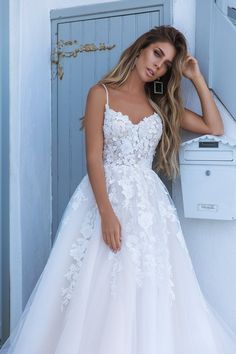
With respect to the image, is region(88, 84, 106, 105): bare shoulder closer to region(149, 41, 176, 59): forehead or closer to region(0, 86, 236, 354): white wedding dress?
region(0, 86, 236, 354): white wedding dress

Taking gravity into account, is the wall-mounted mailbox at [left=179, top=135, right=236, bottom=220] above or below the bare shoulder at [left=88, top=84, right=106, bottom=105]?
below

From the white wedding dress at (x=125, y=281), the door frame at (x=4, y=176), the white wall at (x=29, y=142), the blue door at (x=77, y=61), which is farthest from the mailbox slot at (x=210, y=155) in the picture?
the door frame at (x=4, y=176)

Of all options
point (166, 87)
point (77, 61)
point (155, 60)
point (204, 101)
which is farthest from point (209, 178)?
point (77, 61)

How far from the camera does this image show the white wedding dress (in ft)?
6.60

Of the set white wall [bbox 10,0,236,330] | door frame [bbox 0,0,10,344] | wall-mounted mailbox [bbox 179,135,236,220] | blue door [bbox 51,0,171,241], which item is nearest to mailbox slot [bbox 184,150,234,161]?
wall-mounted mailbox [bbox 179,135,236,220]

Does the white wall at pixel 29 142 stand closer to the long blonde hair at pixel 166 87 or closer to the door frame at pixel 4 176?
the door frame at pixel 4 176

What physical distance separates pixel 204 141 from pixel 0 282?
1.42 meters

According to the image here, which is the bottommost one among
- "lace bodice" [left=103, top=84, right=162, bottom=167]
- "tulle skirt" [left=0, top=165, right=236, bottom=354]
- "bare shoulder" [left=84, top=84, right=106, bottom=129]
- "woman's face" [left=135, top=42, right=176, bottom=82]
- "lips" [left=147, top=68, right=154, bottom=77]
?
"tulle skirt" [left=0, top=165, right=236, bottom=354]

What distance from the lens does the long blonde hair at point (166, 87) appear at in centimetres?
234

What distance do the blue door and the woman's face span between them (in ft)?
1.15

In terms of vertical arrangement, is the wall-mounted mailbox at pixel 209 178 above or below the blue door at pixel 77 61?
below

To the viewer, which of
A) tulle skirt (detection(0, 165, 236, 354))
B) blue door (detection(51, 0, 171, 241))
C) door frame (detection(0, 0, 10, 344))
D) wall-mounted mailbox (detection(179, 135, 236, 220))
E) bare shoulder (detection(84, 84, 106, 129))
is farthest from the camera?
door frame (detection(0, 0, 10, 344))

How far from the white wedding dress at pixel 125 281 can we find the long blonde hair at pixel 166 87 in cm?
8

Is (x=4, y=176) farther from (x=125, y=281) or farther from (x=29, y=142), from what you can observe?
(x=125, y=281)
